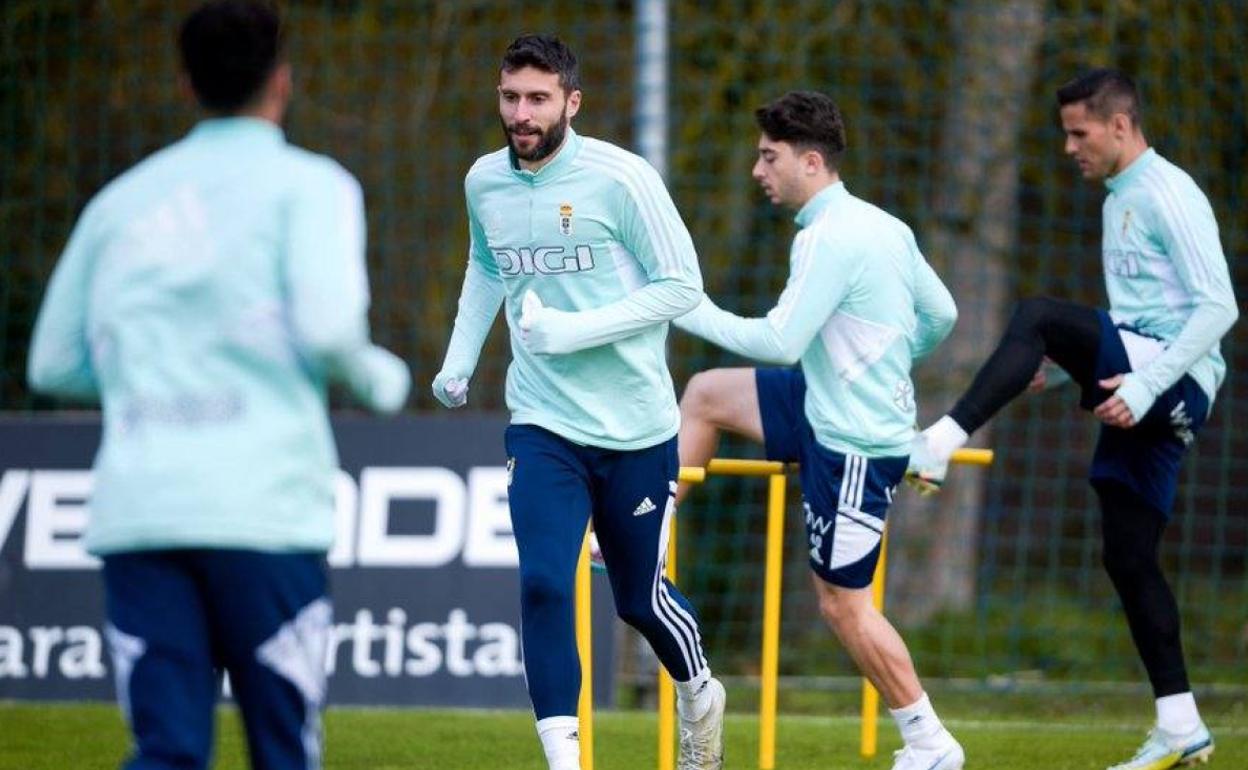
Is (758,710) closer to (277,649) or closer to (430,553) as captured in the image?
(430,553)

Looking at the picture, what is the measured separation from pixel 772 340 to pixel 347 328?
7.84ft

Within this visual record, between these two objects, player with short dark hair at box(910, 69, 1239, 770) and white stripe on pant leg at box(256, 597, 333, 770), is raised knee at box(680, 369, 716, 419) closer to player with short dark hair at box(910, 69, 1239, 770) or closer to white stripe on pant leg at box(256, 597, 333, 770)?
player with short dark hair at box(910, 69, 1239, 770)

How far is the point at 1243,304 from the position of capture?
34.7 feet

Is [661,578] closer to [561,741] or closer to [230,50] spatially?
[561,741]

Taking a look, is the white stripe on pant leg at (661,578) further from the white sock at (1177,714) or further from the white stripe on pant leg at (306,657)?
the white stripe on pant leg at (306,657)

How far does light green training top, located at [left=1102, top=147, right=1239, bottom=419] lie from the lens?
235 inches

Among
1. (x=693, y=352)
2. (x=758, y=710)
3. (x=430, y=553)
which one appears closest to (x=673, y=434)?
(x=430, y=553)

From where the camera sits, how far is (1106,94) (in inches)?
243

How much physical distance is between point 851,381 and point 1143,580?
133 centimetres

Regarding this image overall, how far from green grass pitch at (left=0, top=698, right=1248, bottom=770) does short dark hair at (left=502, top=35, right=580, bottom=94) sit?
2.36m

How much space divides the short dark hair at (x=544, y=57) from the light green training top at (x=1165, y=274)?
6.51 ft

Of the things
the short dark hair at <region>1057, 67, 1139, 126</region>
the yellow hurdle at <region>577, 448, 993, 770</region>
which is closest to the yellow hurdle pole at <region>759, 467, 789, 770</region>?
the yellow hurdle at <region>577, 448, 993, 770</region>

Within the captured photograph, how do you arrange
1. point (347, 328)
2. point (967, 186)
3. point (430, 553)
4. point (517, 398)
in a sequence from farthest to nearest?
point (967, 186), point (430, 553), point (517, 398), point (347, 328)

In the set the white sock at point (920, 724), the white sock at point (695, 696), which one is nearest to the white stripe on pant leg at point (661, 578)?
the white sock at point (695, 696)
